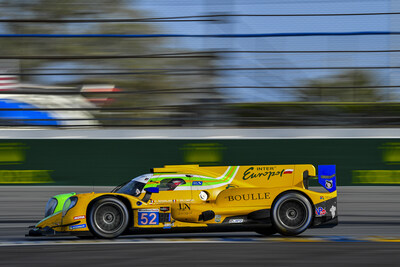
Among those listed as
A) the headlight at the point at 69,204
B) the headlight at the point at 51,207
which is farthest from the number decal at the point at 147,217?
the headlight at the point at 51,207

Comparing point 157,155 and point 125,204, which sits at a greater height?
point 157,155

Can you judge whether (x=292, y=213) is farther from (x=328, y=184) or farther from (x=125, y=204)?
(x=125, y=204)

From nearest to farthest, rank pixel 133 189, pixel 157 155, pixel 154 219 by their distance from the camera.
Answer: pixel 154 219 < pixel 133 189 < pixel 157 155

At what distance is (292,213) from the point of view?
298 inches

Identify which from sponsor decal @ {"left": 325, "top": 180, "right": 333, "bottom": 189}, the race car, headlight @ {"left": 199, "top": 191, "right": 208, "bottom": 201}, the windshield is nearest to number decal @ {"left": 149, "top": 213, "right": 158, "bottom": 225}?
the race car

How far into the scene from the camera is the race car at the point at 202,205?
24.0 ft

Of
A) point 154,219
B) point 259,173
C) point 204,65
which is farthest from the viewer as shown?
point 204,65

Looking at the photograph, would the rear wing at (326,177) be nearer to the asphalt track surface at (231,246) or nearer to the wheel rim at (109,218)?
the asphalt track surface at (231,246)

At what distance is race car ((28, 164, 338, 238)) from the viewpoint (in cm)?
731

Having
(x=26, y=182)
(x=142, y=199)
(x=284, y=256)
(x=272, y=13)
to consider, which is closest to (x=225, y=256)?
(x=284, y=256)

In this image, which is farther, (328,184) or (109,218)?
(328,184)

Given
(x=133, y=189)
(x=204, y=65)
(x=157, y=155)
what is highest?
(x=204, y=65)

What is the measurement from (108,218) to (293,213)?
Answer: 87.3 inches

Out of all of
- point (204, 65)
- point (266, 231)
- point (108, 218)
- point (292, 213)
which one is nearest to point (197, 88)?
point (204, 65)
